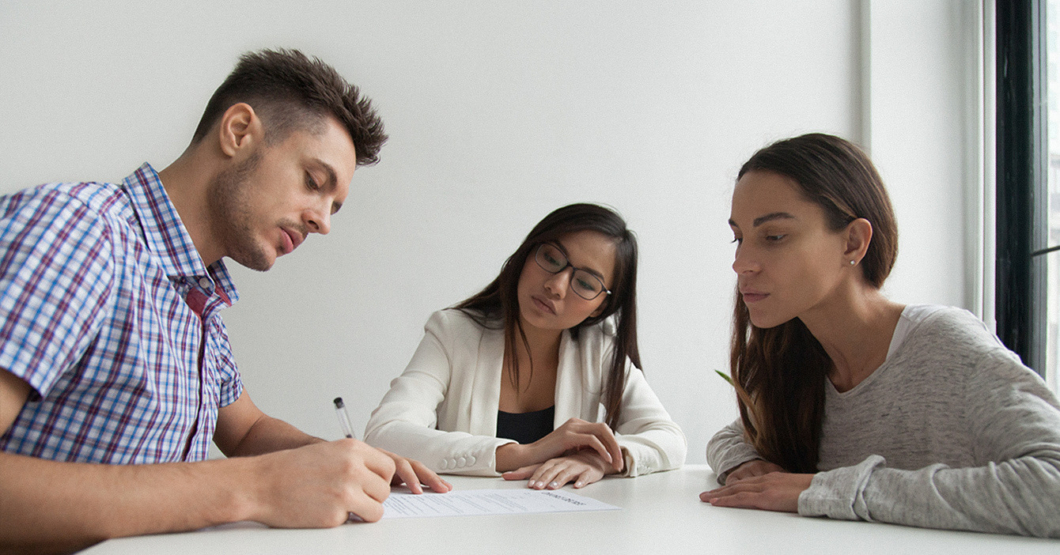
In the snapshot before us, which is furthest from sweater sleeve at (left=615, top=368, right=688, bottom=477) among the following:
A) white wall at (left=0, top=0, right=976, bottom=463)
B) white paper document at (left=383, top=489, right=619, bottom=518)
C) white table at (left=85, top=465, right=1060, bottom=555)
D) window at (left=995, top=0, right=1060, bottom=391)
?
window at (left=995, top=0, right=1060, bottom=391)

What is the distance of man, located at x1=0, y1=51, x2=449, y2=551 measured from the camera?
30.1 inches

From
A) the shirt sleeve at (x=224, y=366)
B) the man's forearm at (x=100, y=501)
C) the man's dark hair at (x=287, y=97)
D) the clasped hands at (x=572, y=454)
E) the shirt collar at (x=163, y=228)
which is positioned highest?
the man's dark hair at (x=287, y=97)

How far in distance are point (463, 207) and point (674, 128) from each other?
1.02 meters

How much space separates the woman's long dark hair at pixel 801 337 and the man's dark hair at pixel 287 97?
86 cm

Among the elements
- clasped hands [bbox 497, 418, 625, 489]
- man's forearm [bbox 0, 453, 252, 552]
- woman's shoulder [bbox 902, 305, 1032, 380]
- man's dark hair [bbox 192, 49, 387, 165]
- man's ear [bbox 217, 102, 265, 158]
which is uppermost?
man's dark hair [bbox 192, 49, 387, 165]

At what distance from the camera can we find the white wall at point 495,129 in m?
2.44

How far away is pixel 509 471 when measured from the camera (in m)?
1.54

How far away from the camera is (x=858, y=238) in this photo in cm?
135

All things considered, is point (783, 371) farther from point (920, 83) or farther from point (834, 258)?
point (920, 83)

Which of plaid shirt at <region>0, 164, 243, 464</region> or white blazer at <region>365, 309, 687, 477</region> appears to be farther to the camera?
white blazer at <region>365, 309, 687, 477</region>

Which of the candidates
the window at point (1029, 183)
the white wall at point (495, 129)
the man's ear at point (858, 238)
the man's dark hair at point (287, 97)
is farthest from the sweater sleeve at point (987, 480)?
the white wall at point (495, 129)

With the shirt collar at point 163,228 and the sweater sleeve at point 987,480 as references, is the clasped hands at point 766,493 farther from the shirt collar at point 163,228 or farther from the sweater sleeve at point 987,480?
the shirt collar at point 163,228

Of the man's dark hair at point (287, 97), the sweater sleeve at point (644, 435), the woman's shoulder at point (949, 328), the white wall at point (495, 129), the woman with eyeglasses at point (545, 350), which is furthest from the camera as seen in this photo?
the white wall at point (495, 129)

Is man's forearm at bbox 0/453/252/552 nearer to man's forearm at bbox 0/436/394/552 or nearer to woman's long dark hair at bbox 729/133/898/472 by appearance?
man's forearm at bbox 0/436/394/552
